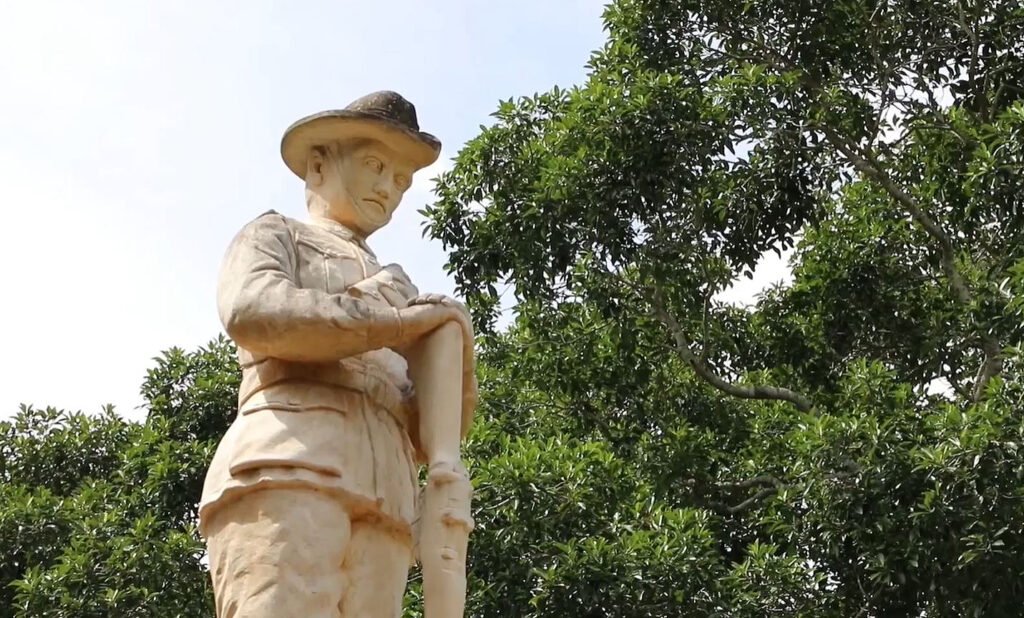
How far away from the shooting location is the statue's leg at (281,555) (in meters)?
5.09

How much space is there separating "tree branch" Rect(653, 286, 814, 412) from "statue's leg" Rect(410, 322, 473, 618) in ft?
26.8

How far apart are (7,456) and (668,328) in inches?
214

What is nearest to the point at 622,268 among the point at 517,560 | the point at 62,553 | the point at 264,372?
the point at 517,560

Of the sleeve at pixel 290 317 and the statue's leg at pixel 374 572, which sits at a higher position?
the sleeve at pixel 290 317

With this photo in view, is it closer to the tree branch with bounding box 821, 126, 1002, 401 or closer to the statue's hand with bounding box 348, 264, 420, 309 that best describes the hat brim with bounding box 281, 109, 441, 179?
the statue's hand with bounding box 348, 264, 420, 309

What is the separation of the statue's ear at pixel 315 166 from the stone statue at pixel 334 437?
0.61 ft

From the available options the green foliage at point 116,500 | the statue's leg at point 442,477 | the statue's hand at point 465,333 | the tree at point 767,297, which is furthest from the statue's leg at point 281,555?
the green foliage at point 116,500

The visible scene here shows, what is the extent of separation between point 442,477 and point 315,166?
1237mm

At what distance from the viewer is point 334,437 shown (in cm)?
532

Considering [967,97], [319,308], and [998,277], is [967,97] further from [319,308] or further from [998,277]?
[319,308]

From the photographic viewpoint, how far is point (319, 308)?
5270 mm

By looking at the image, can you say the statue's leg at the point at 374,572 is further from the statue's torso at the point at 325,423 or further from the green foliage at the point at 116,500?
the green foliage at the point at 116,500

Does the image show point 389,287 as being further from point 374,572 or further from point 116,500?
point 116,500

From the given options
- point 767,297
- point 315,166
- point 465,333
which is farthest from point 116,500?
point 465,333
